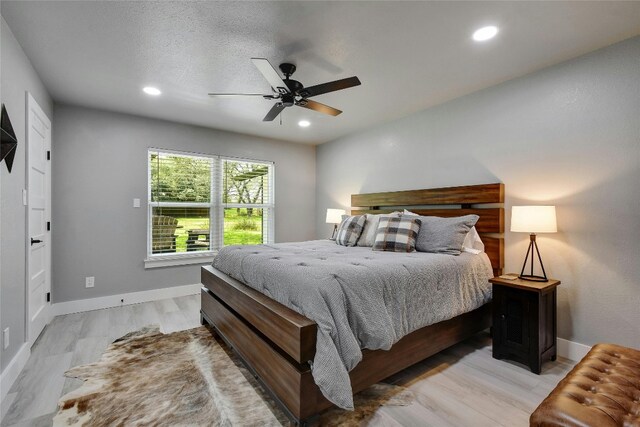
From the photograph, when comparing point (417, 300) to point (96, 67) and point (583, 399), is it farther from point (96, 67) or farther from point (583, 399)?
point (96, 67)

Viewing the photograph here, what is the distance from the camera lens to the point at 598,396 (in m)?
1.24

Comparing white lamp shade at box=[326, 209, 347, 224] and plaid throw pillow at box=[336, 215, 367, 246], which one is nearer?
plaid throw pillow at box=[336, 215, 367, 246]

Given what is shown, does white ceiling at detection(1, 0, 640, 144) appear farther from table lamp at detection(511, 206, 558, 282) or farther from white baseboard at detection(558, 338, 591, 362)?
white baseboard at detection(558, 338, 591, 362)

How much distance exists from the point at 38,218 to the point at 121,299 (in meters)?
1.40

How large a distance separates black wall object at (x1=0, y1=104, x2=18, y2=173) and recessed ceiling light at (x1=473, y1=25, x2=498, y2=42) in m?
3.23

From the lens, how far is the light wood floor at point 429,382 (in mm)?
1760

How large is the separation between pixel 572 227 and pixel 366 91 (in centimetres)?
225

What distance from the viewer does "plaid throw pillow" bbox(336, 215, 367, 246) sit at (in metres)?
3.52

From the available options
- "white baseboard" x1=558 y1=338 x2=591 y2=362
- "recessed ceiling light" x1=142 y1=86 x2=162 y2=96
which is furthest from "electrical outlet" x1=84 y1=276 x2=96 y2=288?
"white baseboard" x1=558 y1=338 x2=591 y2=362

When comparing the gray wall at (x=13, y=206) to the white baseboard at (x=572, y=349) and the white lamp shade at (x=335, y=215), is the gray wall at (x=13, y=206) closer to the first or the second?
the white lamp shade at (x=335, y=215)

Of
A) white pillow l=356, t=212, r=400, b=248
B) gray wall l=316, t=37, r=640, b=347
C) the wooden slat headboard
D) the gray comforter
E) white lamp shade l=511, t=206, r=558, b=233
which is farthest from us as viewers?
white pillow l=356, t=212, r=400, b=248

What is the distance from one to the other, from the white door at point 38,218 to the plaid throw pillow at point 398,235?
122 inches

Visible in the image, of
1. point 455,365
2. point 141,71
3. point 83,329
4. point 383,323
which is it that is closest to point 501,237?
point 455,365

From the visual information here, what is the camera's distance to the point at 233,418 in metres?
1.73
